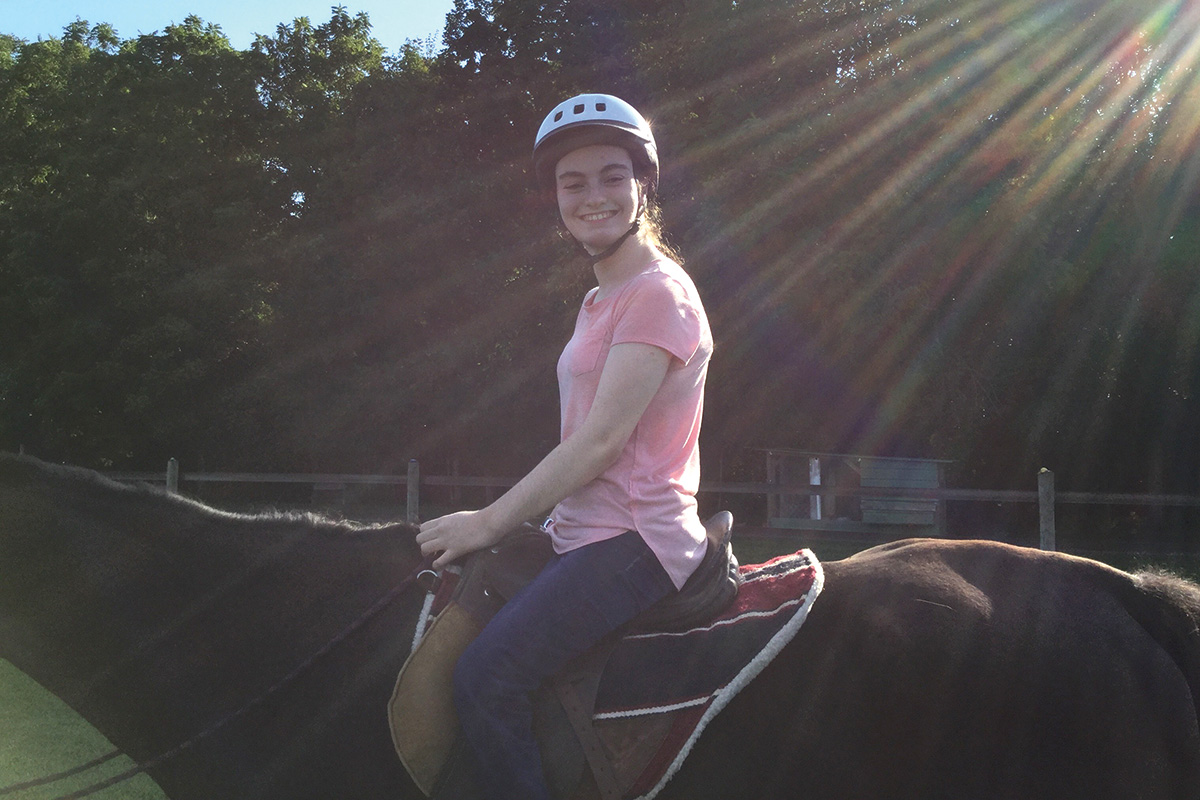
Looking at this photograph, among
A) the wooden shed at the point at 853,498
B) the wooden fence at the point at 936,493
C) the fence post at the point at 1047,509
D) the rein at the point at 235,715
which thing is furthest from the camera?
the wooden shed at the point at 853,498

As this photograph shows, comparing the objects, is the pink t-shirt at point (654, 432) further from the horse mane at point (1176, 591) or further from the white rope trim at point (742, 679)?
the horse mane at point (1176, 591)

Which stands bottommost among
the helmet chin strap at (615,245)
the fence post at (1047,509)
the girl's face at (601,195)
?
the fence post at (1047,509)

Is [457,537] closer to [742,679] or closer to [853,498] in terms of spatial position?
[742,679]

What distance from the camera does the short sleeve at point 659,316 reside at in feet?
6.36

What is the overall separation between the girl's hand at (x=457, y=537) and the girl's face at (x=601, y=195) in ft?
2.54

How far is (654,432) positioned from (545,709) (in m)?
0.70

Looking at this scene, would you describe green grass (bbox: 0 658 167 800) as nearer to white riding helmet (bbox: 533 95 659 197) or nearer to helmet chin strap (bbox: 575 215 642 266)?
helmet chin strap (bbox: 575 215 642 266)

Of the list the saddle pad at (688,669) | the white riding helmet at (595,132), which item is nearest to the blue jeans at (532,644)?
the saddle pad at (688,669)

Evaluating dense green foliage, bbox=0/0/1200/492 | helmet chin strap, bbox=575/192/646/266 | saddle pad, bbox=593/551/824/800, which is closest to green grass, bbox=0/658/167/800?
saddle pad, bbox=593/551/824/800

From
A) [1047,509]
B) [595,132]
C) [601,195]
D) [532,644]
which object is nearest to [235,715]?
[532,644]

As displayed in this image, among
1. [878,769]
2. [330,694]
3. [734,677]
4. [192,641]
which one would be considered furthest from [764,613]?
[192,641]

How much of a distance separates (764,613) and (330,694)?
3.68 feet

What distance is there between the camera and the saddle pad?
197 centimetres

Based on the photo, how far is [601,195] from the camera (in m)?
2.16
